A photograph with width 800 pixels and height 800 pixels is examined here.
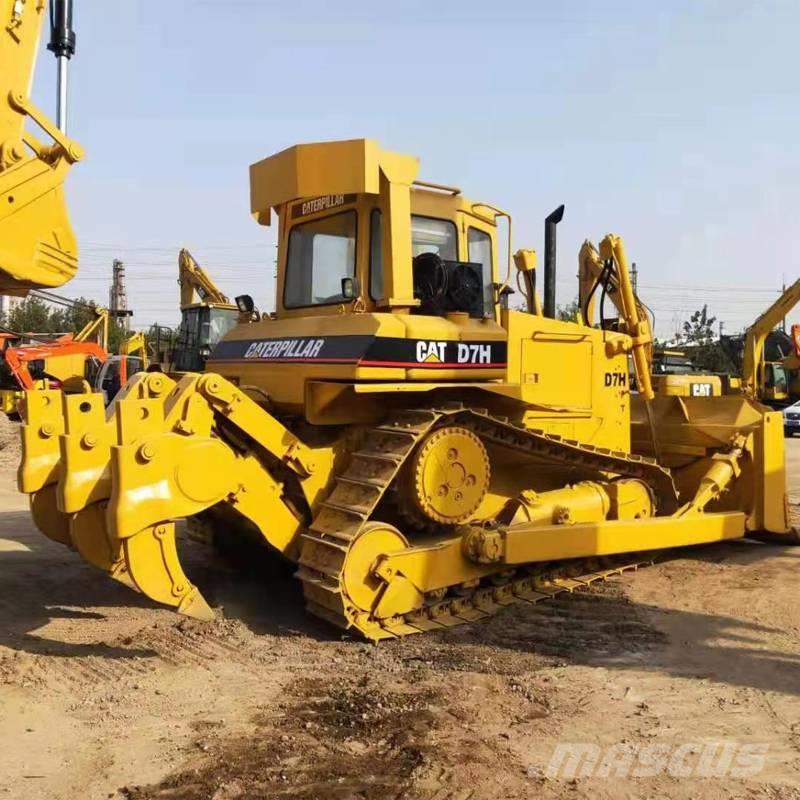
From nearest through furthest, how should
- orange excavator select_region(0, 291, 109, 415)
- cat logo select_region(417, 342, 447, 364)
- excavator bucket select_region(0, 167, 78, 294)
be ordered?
excavator bucket select_region(0, 167, 78, 294)
cat logo select_region(417, 342, 447, 364)
orange excavator select_region(0, 291, 109, 415)

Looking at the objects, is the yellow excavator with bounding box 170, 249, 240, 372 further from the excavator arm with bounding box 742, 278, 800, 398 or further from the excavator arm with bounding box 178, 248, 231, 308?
the excavator arm with bounding box 742, 278, 800, 398

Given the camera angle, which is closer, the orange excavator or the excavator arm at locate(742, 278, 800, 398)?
the excavator arm at locate(742, 278, 800, 398)

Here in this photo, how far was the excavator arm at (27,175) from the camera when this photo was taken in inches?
186

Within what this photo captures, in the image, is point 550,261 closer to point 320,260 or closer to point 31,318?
point 320,260

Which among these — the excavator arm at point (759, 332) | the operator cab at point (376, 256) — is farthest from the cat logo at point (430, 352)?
the excavator arm at point (759, 332)

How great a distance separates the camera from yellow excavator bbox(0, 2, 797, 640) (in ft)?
16.1

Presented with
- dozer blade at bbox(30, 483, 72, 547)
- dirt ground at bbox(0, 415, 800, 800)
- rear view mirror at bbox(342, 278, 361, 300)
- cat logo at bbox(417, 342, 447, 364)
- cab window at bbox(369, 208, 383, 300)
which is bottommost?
dirt ground at bbox(0, 415, 800, 800)

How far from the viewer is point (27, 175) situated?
477cm

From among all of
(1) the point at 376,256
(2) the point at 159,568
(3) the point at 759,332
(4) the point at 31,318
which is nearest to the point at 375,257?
(1) the point at 376,256

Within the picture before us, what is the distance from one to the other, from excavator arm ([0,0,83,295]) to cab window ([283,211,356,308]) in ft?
6.07

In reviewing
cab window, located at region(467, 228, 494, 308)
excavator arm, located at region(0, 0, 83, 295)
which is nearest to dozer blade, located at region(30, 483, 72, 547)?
excavator arm, located at region(0, 0, 83, 295)

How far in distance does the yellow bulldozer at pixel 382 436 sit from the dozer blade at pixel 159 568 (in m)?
0.01

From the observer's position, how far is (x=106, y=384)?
20641 mm

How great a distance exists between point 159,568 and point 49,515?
101 cm
